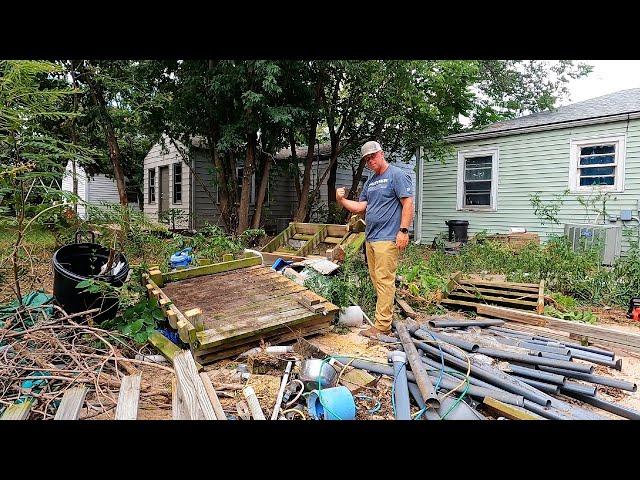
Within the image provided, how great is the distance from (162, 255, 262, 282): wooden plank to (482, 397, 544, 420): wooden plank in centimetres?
365

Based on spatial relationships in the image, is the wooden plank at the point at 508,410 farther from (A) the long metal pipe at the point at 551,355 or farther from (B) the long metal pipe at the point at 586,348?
(B) the long metal pipe at the point at 586,348

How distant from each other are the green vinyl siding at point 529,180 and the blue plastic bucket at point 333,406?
909cm

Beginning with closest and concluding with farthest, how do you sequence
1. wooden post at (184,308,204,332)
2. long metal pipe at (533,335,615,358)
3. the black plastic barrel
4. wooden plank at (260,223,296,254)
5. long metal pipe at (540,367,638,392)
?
long metal pipe at (540,367,638,392) → wooden post at (184,308,204,332) → long metal pipe at (533,335,615,358) → the black plastic barrel → wooden plank at (260,223,296,254)

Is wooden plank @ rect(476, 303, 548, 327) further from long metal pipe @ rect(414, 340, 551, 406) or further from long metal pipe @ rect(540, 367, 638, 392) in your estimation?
long metal pipe @ rect(414, 340, 551, 406)

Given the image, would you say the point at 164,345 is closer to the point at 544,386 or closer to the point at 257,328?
the point at 257,328

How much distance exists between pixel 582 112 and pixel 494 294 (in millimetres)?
7629

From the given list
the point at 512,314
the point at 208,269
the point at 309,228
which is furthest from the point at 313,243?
the point at 512,314

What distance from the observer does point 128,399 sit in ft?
8.54

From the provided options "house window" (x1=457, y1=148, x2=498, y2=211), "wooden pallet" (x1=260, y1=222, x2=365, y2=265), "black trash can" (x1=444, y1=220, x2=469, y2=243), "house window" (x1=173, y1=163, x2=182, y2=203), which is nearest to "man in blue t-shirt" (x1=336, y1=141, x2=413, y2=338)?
"wooden pallet" (x1=260, y1=222, x2=365, y2=265)

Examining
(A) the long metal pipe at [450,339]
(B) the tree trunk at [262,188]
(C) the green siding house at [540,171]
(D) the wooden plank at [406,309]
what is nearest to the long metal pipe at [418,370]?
(A) the long metal pipe at [450,339]

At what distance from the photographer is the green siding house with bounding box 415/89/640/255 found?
9.41 metres

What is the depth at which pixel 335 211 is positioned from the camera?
45.7ft

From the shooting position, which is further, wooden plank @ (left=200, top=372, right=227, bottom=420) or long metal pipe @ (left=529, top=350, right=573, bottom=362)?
long metal pipe @ (left=529, top=350, right=573, bottom=362)
